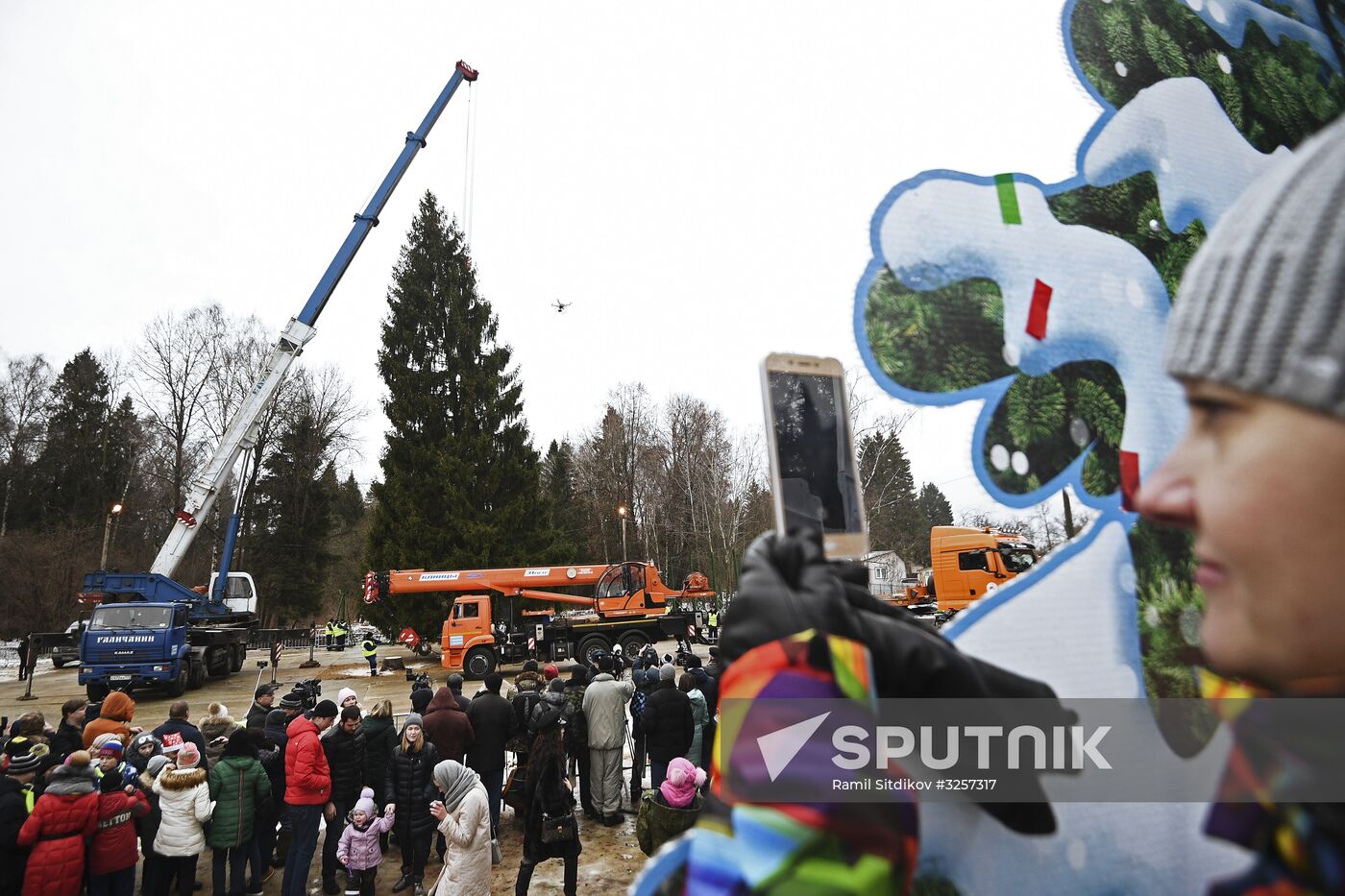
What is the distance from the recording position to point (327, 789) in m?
5.41

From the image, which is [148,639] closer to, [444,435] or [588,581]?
[588,581]

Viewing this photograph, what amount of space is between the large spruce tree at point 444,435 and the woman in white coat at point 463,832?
65.2ft

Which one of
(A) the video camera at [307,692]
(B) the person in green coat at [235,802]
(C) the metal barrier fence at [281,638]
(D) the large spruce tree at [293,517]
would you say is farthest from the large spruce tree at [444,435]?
(B) the person in green coat at [235,802]

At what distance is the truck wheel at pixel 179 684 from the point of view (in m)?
15.3

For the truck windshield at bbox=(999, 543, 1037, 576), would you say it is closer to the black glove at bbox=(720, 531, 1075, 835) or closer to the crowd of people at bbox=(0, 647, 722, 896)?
the black glove at bbox=(720, 531, 1075, 835)

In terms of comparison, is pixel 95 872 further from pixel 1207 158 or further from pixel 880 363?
pixel 1207 158

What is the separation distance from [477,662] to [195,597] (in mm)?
8437

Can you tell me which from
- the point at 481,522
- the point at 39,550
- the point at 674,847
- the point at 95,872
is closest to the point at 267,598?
the point at 39,550

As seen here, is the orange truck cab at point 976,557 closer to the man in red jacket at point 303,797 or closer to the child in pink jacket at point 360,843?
the child in pink jacket at point 360,843

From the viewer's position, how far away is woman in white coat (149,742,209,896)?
4988 millimetres

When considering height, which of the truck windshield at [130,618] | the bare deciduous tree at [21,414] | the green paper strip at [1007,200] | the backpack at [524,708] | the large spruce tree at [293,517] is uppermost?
the bare deciduous tree at [21,414]

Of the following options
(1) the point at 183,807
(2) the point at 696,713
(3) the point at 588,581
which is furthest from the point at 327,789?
(3) the point at 588,581

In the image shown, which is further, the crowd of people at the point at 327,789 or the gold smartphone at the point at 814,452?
the crowd of people at the point at 327,789

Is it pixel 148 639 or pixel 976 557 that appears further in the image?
pixel 148 639
